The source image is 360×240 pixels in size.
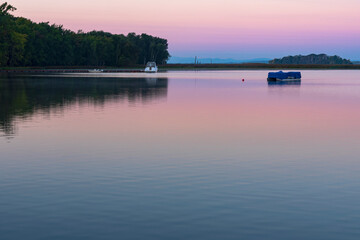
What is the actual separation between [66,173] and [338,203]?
955 centimetres

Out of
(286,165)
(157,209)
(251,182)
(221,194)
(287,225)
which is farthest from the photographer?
(286,165)

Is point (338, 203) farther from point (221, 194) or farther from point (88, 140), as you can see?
point (88, 140)

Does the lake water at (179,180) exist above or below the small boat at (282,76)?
above

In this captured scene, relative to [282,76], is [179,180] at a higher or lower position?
higher

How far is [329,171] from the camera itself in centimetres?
2019

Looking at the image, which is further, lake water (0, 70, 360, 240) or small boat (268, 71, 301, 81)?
small boat (268, 71, 301, 81)

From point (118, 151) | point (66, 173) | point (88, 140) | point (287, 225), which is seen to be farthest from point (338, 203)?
point (88, 140)

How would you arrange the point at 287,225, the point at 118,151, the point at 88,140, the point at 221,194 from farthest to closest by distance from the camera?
the point at 88,140
the point at 118,151
the point at 221,194
the point at 287,225

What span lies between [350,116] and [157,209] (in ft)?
103

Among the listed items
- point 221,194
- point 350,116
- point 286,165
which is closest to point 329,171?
point 286,165

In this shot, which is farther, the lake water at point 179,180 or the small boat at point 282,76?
the small boat at point 282,76

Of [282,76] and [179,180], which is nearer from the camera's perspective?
[179,180]

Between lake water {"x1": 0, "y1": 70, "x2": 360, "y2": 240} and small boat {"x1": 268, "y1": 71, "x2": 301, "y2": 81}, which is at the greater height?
lake water {"x1": 0, "y1": 70, "x2": 360, "y2": 240}

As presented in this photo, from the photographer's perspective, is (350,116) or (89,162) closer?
(89,162)
